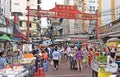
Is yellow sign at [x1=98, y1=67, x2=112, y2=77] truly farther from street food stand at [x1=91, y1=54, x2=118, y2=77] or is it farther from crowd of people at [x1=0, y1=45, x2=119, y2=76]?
crowd of people at [x1=0, y1=45, x2=119, y2=76]

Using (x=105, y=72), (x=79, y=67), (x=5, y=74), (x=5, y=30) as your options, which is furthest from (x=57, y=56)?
(x=5, y=74)

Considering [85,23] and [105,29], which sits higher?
[85,23]

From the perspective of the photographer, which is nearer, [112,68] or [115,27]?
[112,68]

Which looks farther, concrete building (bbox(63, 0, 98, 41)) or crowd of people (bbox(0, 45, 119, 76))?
concrete building (bbox(63, 0, 98, 41))

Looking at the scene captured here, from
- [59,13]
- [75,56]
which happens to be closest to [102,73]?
[75,56]

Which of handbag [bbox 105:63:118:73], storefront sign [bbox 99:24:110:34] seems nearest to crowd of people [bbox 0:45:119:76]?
handbag [bbox 105:63:118:73]

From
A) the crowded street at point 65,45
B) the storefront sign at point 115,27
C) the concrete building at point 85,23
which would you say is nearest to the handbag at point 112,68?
the crowded street at point 65,45

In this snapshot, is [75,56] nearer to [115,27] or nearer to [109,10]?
[115,27]

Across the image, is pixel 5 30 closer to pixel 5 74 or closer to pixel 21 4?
pixel 5 74

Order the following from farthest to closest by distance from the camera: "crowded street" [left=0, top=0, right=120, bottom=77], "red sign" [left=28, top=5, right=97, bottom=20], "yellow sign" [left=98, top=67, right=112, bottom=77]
A: "red sign" [left=28, top=5, right=97, bottom=20] → "crowded street" [left=0, top=0, right=120, bottom=77] → "yellow sign" [left=98, top=67, right=112, bottom=77]

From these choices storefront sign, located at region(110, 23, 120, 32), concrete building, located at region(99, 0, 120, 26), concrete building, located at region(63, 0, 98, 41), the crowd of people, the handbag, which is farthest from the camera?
concrete building, located at region(63, 0, 98, 41)

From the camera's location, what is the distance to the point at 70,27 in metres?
78.2

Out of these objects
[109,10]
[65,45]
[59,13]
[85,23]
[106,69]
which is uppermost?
[109,10]

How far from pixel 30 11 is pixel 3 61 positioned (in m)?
27.0
